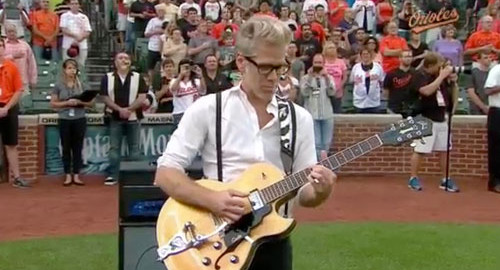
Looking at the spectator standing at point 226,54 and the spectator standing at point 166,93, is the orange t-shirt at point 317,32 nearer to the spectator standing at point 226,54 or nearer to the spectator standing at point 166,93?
the spectator standing at point 226,54

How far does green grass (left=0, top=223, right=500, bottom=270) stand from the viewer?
874 centimetres

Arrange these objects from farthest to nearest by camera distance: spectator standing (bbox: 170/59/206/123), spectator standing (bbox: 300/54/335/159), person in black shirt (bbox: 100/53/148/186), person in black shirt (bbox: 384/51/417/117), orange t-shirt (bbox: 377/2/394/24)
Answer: orange t-shirt (bbox: 377/2/394/24)
person in black shirt (bbox: 384/51/417/117)
spectator standing (bbox: 300/54/335/159)
spectator standing (bbox: 170/59/206/123)
person in black shirt (bbox: 100/53/148/186)

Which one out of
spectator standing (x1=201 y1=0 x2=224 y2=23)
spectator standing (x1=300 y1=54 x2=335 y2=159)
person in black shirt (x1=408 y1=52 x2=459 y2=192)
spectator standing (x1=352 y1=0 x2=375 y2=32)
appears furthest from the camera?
spectator standing (x1=352 y1=0 x2=375 y2=32)

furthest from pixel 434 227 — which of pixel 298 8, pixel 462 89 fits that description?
Answer: pixel 298 8

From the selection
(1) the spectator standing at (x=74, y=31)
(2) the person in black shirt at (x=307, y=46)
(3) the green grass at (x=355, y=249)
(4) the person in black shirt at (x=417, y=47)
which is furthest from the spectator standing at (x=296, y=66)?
(3) the green grass at (x=355, y=249)

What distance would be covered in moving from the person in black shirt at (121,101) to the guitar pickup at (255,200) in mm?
9729

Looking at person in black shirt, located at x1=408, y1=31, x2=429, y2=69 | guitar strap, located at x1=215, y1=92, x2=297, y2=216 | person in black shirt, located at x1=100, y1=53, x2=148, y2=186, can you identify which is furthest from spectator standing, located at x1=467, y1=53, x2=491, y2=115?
guitar strap, located at x1=215, y1=92, x2=297, y2=216

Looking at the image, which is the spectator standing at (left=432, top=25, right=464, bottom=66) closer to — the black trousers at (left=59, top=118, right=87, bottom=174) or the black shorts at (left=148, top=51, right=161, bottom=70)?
the black shorts at (left=148, top=51, right=161, bottom=70)

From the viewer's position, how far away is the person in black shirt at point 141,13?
1822 cm

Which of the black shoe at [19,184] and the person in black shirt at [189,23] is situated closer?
the black shoe at [19,184]

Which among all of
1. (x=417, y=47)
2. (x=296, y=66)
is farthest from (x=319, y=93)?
(x=417, y=47)

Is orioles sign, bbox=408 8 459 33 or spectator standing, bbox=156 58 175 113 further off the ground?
orioles sign, bbox=408 8 459 33

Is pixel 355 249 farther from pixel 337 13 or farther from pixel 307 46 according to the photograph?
pixel 337 13

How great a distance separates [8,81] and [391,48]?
6.82 meters
